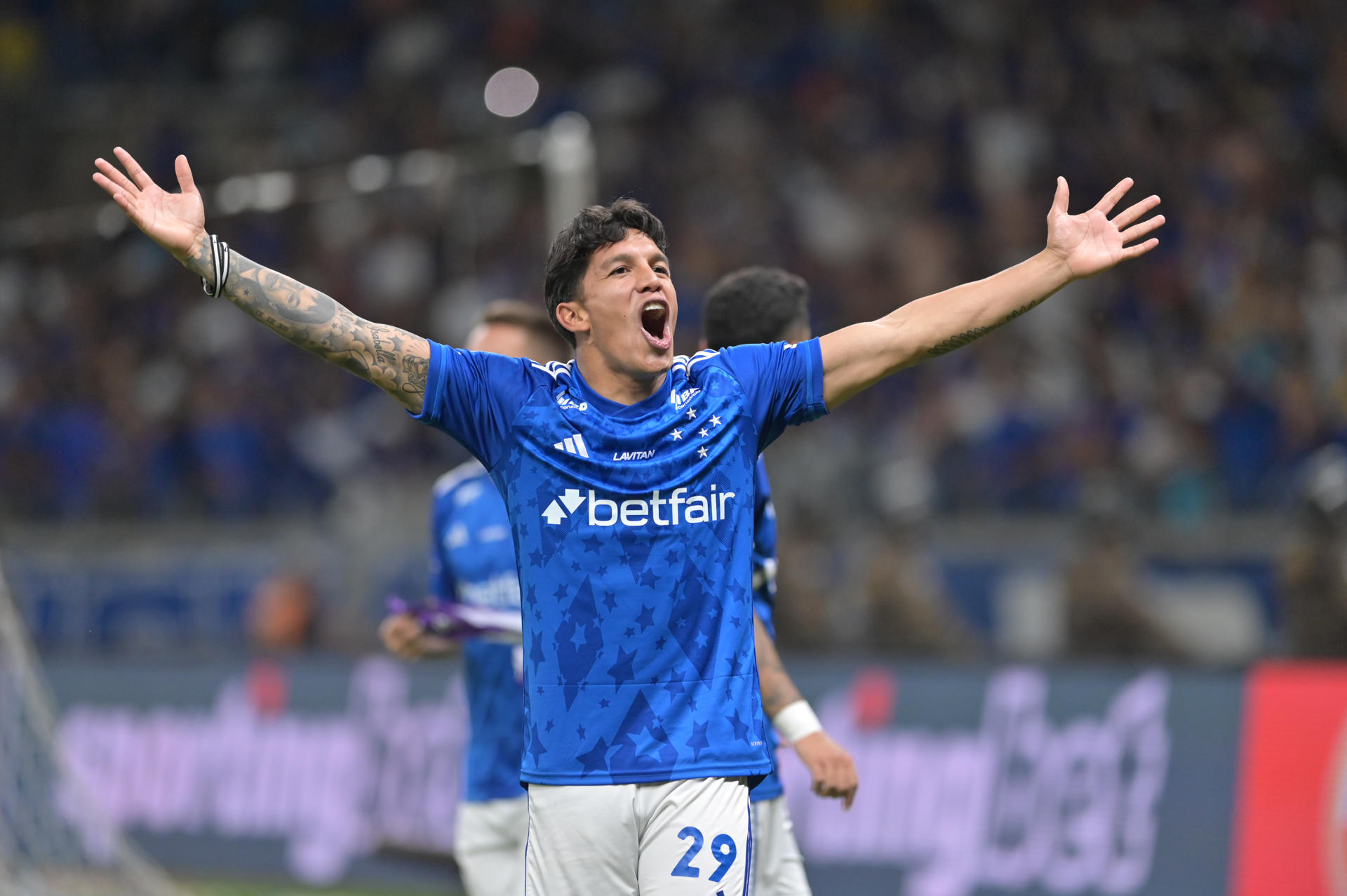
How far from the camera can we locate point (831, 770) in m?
4.31

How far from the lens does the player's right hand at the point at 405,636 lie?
563cm

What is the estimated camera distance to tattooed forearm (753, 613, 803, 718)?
4559 mm

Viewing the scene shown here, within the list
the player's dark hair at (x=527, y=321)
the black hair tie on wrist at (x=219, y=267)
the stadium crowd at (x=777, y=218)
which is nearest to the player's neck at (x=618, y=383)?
the black hair tie on wrist at (x=219, y=267)

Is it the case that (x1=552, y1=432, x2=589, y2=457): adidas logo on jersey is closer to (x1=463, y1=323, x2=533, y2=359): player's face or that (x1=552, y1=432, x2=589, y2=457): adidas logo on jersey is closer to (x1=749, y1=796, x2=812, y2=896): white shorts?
(x1=749, y1=796, x2=812, y2=896): white shorts

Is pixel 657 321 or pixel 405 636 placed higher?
pixel 657 321

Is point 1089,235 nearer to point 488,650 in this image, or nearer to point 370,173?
point 488,650

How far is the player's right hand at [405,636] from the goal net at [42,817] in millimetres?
6057

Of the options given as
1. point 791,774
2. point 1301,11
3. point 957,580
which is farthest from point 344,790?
point 1301,11

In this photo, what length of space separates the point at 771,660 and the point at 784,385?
1039mm

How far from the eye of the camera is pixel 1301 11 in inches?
534

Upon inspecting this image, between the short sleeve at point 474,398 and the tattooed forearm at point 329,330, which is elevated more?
the tattooed forearm at point 329,330

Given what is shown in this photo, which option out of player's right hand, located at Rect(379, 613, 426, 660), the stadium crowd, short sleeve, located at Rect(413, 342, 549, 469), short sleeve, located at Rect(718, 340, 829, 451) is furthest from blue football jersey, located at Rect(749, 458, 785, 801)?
the stadium crowd

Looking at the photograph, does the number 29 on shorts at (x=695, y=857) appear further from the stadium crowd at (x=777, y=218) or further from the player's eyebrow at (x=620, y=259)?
the stadium crowd at (x=777, y=218)

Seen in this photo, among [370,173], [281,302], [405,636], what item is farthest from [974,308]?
[370,173]
